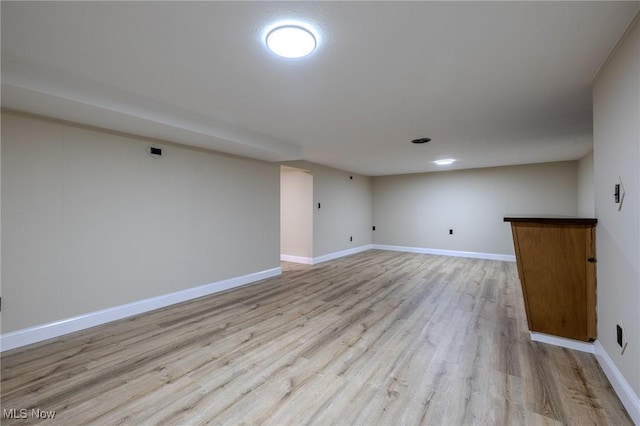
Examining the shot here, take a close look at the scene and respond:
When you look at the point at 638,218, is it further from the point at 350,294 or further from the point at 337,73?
the point at 350,294

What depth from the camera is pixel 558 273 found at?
2225 mm

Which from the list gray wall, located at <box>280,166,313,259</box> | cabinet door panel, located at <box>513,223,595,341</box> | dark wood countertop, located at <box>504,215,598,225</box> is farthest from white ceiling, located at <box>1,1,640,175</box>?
gray wall, located at <box>280,166,313,259</box>

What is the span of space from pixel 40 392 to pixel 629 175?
150 inches

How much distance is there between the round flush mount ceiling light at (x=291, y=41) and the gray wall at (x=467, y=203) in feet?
20.1

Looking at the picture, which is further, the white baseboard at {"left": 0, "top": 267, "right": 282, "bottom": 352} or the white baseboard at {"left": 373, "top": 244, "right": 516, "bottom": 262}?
the white baseboard at {"left": 373, "top": 244, "right": 516, "bottom": 262}

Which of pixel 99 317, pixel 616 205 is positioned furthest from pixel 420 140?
pixel 99 317

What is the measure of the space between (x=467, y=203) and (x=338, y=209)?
314cm

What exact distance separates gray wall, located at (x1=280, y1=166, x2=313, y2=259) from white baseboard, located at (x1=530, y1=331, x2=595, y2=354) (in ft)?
13.4

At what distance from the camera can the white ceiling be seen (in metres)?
1.40

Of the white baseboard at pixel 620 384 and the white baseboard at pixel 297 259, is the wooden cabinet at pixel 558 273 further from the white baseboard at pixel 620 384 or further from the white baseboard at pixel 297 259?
the white baseboard at pixel 297 259

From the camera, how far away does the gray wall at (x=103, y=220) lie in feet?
7.68

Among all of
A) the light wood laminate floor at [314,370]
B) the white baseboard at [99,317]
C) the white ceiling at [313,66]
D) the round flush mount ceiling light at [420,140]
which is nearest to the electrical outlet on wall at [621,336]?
the light wood laminate floor at [314,370]

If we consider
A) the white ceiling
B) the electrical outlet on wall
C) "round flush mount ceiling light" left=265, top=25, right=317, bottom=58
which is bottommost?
the electrical outlet on wall

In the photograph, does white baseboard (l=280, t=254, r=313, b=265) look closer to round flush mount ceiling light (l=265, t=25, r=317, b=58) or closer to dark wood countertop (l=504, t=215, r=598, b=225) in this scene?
dark wood countertop (l=504, t=215, r=598, b=225)
